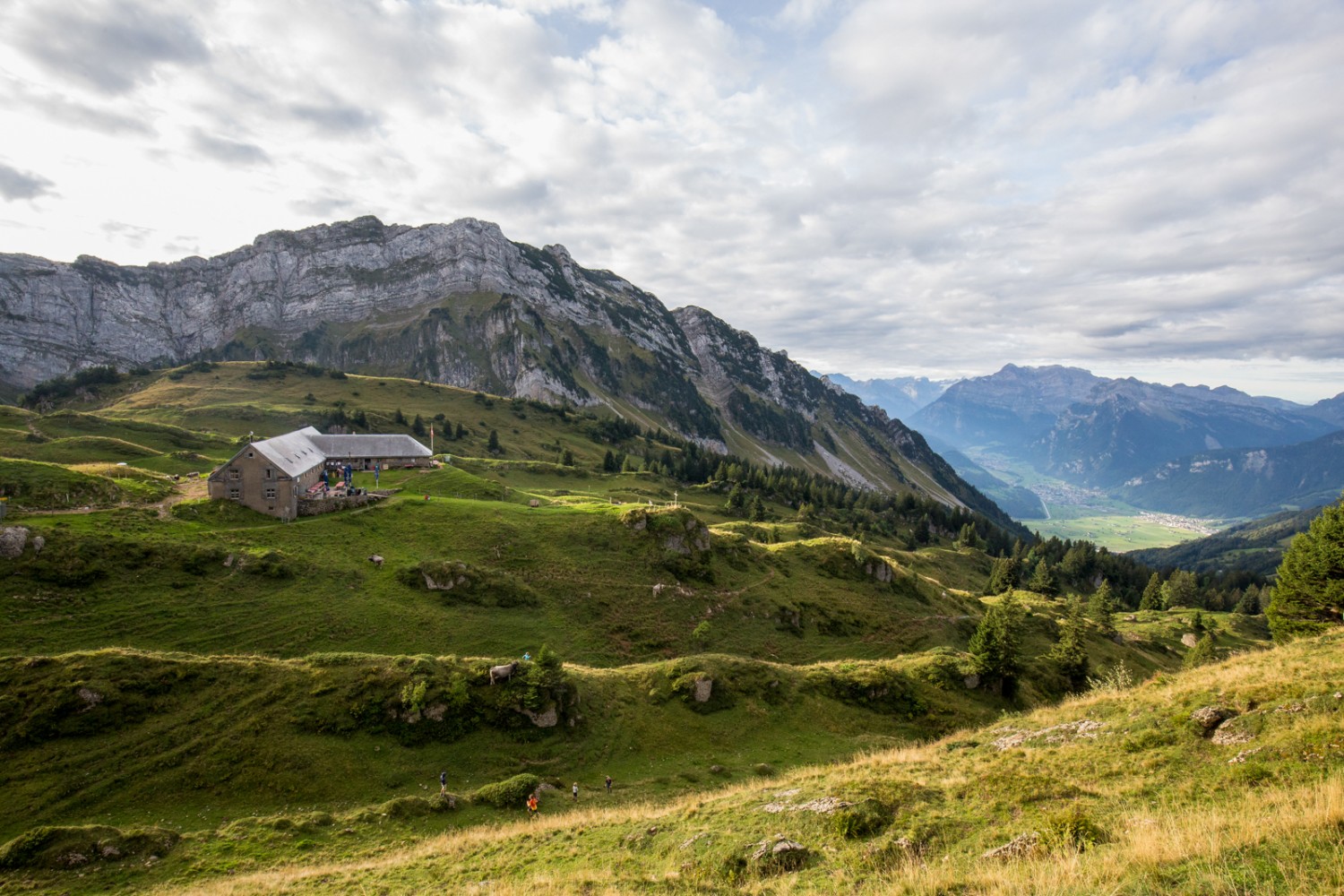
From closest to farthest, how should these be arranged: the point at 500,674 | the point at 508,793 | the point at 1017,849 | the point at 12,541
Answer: the point at 1017,849, the point at 508,793, the point at 500,674, the point at 12,541

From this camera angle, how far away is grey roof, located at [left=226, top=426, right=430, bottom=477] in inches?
2397

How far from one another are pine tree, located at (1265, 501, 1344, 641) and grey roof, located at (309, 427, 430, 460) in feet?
381

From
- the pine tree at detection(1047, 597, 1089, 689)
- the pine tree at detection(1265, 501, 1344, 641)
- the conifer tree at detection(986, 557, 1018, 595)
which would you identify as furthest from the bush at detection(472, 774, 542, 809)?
the conifer tree at detection(986, 557, 1018, 595)

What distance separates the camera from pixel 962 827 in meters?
15.4

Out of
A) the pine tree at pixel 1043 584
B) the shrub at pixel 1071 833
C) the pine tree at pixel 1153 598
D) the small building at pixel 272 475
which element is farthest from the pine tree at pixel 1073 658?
the pine tree at pixel 1153 598

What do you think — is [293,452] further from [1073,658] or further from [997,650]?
[1073,658]

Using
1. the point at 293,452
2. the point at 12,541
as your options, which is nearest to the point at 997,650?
the point at 12,541

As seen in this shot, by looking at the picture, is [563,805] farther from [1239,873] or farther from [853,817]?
[1239,873]

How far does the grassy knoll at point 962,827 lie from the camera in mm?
9836

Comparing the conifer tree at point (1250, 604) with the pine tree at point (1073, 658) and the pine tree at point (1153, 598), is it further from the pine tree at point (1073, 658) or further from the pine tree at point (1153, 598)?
the pine tree at point (1073, 658)

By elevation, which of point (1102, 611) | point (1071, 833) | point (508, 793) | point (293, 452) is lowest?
point (1102, 611)

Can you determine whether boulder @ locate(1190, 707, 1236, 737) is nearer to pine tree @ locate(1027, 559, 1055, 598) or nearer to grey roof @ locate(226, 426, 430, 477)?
grey roof @ locate(226, 426, 430, 477)

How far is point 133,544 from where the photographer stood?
147 feet

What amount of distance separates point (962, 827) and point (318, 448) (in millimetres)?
95923
